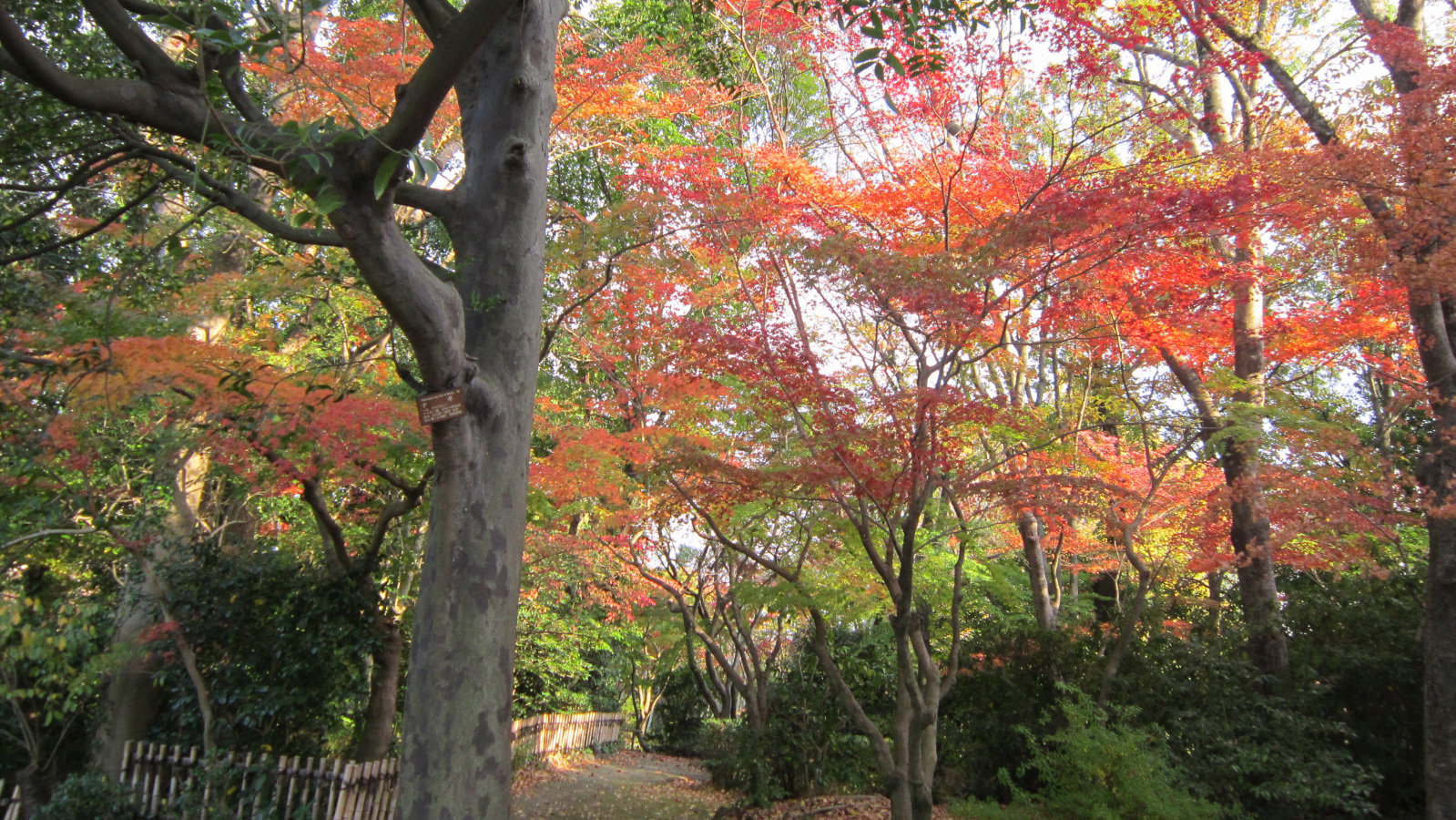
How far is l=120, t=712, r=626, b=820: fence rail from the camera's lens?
6.05 meters

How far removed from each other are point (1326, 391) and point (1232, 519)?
8850 millimetres

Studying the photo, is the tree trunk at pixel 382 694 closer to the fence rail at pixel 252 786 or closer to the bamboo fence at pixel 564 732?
the fence rail at pixel 252 786

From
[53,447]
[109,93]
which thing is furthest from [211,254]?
[109,93]

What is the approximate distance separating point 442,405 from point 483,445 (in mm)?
292

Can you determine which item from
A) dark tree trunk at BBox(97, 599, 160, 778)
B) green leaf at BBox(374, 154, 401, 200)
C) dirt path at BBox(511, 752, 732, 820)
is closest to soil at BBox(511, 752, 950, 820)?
dirt path at BBox(511, 752, 732, 820)

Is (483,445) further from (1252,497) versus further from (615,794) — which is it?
(615,794)

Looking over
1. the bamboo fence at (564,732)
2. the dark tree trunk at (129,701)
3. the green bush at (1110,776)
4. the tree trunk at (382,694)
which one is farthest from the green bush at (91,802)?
the green bush at (1110,776)

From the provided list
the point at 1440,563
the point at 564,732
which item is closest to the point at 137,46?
the point at 1440,563

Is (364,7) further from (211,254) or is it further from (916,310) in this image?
(916,310)

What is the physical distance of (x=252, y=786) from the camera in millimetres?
6129

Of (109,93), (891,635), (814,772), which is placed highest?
(109,93)

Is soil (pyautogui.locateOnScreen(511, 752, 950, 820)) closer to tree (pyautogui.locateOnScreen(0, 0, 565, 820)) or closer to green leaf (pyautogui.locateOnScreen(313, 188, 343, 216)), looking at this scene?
tree (pyautogui.locateOnScreen(0, 0, 565, 820))

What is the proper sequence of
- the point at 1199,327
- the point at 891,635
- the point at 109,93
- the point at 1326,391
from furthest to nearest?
the point at 1326,391 < the point at 891,635 < the point at 1199,327 < the point at 109,93

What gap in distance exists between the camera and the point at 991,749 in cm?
880
